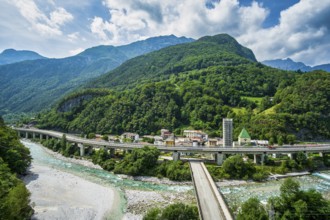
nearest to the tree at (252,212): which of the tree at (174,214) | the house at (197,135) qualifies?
the tree at (174,214)

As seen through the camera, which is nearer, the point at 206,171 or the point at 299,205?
the point at 299,205

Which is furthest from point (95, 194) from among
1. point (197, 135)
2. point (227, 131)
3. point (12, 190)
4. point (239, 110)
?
point (239, 110)

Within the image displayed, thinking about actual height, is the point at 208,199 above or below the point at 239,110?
below

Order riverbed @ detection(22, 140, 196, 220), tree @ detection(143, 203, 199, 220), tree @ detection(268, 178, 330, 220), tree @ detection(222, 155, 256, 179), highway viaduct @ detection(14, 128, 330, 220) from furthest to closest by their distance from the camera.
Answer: tree @ detection(222, 155, 256, 179), riverbed @ detection(22, 140, 196, 220), highway viaduct @ detection(14, 128, 330, 220), tree @ detection(268, 178, 330, 220), tree @ detection(143, 203, 199, 220)

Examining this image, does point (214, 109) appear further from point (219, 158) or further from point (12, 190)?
point (12, 190)

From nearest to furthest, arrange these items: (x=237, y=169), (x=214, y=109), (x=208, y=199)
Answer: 1. (x=208, y=199)
2. (x=237, y=169)
3. (x=214, y=109)

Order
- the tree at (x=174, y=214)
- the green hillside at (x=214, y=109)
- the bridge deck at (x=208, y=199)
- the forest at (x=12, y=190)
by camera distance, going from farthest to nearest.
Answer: the green hillside at (x=214, y=109), the bridge deck at (x=208, y=199), the tree at (x=174, y=214), the forest at (x=12, y=190)

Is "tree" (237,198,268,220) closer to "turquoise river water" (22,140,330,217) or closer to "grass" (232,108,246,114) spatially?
"turquoise river water" (22,140,330,217)

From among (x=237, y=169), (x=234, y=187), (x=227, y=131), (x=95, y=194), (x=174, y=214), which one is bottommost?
(x=95, y=194)

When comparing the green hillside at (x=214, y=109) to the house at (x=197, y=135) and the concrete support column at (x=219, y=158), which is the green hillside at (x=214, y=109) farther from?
the concrete support column at (x=219, y=158)

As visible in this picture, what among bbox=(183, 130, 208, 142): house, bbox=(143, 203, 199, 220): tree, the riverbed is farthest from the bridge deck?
bbox=(183, 130, 208, 142): house
